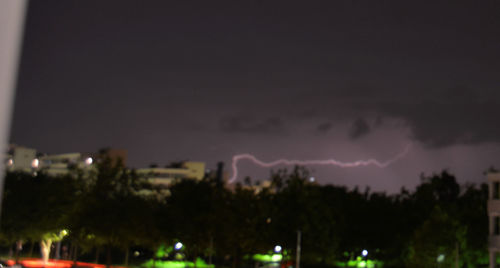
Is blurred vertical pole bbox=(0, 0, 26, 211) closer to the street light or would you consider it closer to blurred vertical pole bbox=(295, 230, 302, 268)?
blurred vertical pole bbox=(295, 230, 302, 268)

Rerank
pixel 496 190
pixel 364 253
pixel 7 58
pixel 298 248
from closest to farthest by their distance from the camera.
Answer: pixel 7 58
pixel 496 190
pixel 298 248
pixel 364 253

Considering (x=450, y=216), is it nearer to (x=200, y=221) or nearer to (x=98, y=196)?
(x=200, y=221)

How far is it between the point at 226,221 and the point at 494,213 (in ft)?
44.1

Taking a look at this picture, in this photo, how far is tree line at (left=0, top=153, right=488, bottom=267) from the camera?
29.0 m

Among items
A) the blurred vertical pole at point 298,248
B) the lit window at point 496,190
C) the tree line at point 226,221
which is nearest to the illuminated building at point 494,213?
the lit window at point 496,190

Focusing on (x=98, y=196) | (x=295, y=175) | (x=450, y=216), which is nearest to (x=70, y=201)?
(x=98, y=196)

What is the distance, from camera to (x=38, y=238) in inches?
1109

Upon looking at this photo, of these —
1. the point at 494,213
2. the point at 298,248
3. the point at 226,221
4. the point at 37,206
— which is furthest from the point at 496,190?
the point at 37,206

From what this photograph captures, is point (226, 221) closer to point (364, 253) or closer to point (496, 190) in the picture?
point (364, 253)

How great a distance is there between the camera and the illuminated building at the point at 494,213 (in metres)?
30.8

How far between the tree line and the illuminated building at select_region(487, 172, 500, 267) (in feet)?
12.3

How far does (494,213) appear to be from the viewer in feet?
102

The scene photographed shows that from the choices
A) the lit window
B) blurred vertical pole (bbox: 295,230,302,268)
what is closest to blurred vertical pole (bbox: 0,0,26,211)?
blurred vertical pole (bbox: 295,230,302,268)

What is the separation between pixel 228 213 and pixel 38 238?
9.71 metres
